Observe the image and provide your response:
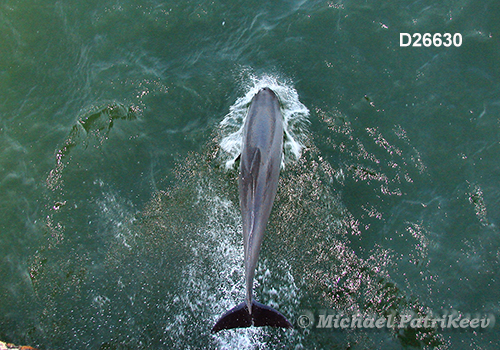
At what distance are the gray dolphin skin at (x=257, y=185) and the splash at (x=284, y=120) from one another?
1.80ft

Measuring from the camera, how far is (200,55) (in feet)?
51.6

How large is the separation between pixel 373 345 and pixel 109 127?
40.9 ft

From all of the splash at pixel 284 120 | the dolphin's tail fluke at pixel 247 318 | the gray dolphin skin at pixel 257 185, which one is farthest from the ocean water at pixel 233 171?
the dolphin's tail fluke at pixel 247 318

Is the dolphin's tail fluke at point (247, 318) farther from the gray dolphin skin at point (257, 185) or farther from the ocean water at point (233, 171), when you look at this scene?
the ocean water at point (233, 171)

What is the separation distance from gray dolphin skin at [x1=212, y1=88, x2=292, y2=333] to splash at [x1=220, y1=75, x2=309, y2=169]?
21.6 inches

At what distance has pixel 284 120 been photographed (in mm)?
14445

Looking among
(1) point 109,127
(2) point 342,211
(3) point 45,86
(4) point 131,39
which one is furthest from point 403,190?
(3) point 45,86

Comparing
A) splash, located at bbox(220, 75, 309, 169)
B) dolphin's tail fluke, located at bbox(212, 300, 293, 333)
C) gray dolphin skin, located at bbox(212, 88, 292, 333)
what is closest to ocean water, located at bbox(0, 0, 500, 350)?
splash, located at bbox(220, 75, 309, 169)

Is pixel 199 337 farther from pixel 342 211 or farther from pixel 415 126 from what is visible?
pixel 415 126

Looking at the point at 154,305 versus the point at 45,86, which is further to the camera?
the point at 45,86

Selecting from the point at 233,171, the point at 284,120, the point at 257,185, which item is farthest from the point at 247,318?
the point at 284,120

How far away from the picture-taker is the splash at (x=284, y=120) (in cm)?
1388

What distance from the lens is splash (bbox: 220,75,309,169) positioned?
547 inches

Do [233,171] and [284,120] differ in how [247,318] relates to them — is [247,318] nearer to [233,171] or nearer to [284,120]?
[233,171]
